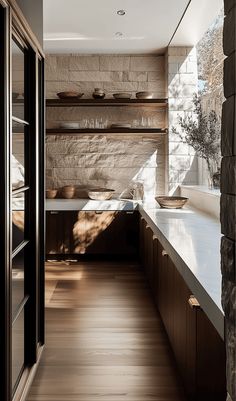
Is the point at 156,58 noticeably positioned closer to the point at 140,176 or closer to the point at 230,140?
the point at 140,176

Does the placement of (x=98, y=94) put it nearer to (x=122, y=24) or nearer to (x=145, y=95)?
(x=145, y=95)

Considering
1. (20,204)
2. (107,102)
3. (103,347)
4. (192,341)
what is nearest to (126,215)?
(107,102)

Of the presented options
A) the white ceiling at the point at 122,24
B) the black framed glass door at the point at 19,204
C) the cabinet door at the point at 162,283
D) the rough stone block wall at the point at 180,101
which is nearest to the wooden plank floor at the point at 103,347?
the cabinet door at the point at 162,283

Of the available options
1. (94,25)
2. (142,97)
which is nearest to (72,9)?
(94,25)

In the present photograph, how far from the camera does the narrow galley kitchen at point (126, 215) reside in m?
2.63

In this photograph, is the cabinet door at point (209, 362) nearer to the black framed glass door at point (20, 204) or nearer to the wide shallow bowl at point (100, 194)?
the black framed glass door at point (20, 204)

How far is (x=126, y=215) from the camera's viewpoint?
6.37 meters

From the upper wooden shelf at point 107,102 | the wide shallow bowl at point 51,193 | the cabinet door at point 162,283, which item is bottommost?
the cabinet door at point 162,283

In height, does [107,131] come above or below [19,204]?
above

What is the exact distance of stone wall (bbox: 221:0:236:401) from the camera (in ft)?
3.88

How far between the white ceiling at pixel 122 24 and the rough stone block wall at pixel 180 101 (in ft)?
0.67

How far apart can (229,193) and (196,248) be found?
173 cm

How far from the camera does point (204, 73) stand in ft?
20.9

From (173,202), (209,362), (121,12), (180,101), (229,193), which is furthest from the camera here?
(180,101)
